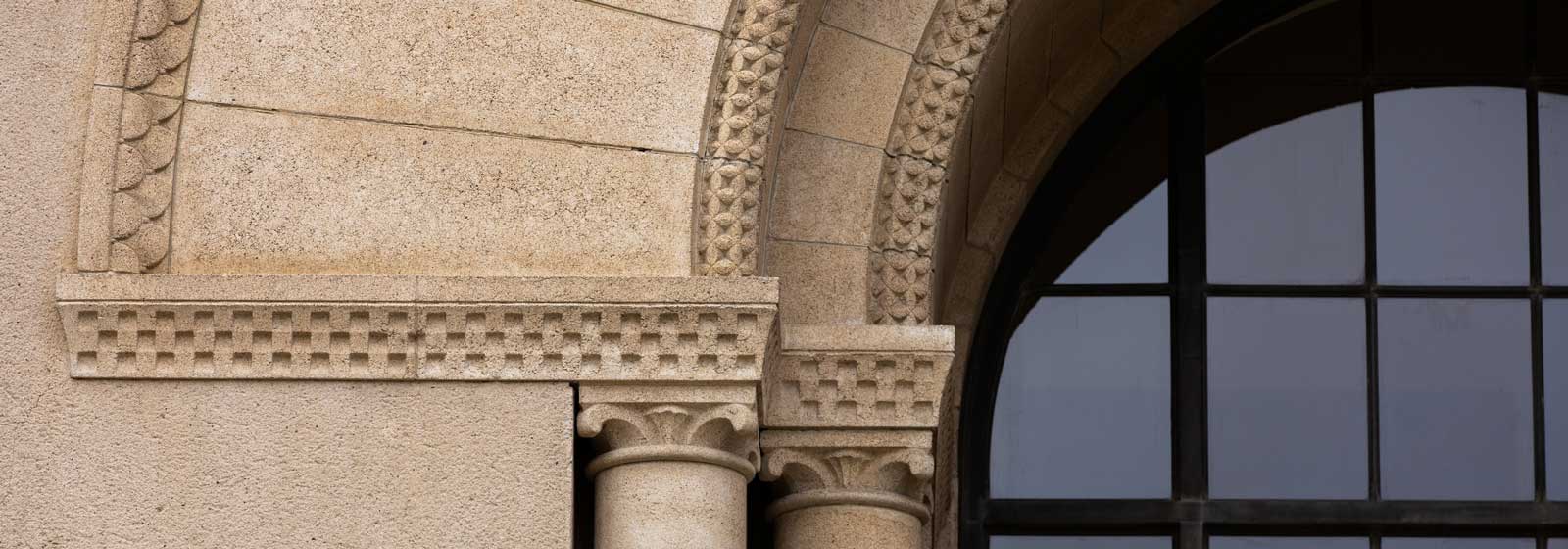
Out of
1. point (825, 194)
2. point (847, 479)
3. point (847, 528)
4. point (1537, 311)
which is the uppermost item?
point (825, 194)

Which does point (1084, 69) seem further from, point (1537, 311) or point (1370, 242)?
point (1537, 311)

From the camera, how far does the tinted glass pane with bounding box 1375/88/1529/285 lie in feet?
39.9

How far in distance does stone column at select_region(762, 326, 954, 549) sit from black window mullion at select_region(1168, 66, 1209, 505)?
6.10 ft

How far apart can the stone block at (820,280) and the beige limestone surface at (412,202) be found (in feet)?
2.29

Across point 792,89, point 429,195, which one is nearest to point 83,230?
point 429,195

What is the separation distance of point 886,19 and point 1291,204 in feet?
7.71

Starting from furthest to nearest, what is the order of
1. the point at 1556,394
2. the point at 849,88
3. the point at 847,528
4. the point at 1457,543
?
the point at 1556,394
the point at 1457,543
the point at 849,88
the point at 847,528

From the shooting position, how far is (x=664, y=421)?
32.3ft

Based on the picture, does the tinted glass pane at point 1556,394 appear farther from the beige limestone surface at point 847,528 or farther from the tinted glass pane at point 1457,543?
the beige limestone surface at point 847,528

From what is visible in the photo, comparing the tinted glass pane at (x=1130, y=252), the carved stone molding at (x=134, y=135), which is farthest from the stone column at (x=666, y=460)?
the tinted glass pane at (x=1130, y=252)

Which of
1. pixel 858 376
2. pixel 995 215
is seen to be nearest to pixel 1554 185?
pixel 995 215

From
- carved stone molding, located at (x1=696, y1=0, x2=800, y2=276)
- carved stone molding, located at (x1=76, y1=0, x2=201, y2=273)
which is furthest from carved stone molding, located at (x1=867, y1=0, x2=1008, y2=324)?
carved stone molding, located at (x1=76, y1=0, x2=201, y2=273)

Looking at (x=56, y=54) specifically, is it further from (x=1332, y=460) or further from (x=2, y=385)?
(x=1332, y=460)

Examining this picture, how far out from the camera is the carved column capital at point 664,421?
32.2 ft
